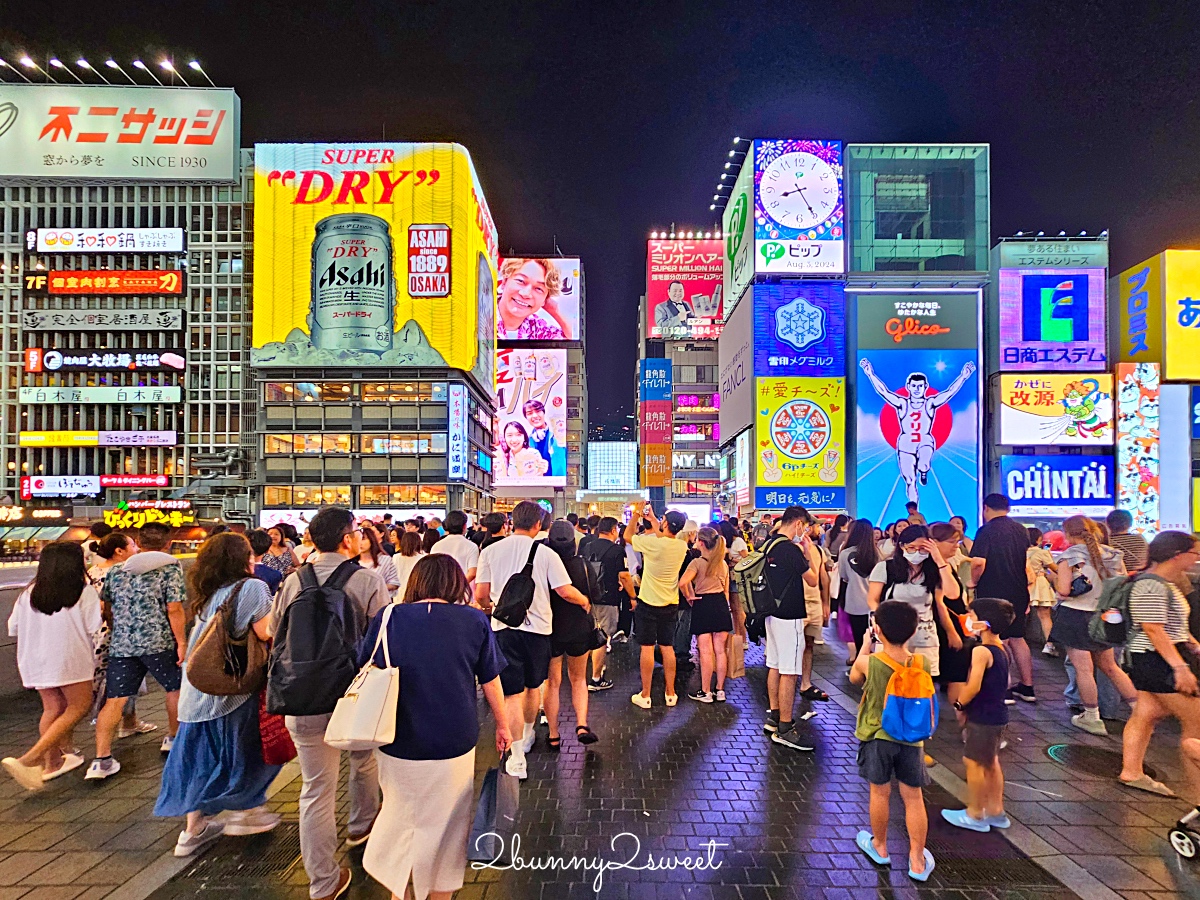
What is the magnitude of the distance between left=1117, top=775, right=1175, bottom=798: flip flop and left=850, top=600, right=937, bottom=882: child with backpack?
233 cm

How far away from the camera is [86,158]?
153 feet

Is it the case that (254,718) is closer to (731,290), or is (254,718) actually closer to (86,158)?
(731,290)

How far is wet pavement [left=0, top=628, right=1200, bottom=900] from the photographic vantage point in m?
3.64

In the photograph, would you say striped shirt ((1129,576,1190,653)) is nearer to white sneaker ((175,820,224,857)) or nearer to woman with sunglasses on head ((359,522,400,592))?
woman with sunglasses on head ((359,522,400,592))

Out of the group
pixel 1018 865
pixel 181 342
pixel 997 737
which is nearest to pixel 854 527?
pixel 997 737

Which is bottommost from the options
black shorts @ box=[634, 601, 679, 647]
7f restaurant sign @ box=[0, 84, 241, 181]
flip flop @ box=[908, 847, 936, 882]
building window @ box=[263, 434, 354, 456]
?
flip flop @ box=[908, 847, 936, 882]

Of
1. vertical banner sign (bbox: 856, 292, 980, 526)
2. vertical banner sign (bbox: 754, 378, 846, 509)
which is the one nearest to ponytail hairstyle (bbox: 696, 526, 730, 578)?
vertical banner sign (bbox: 754, 378, 846, 509)

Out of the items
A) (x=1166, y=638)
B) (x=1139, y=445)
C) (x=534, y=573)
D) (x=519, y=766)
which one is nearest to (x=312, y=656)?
(x=534, y=573)

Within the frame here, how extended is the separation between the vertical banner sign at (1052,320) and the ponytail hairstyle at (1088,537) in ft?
109

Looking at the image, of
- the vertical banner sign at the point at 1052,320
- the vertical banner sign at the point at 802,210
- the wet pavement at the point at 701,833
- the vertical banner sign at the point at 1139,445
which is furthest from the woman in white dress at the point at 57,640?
the vertical banner sign at the point at 1139,445

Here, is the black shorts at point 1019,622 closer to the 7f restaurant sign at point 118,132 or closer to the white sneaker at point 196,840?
the white sneaker at point 196,840

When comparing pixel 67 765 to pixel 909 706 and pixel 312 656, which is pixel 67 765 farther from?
pixel 909 706

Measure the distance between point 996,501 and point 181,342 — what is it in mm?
52809

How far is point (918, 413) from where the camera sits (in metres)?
33.0
